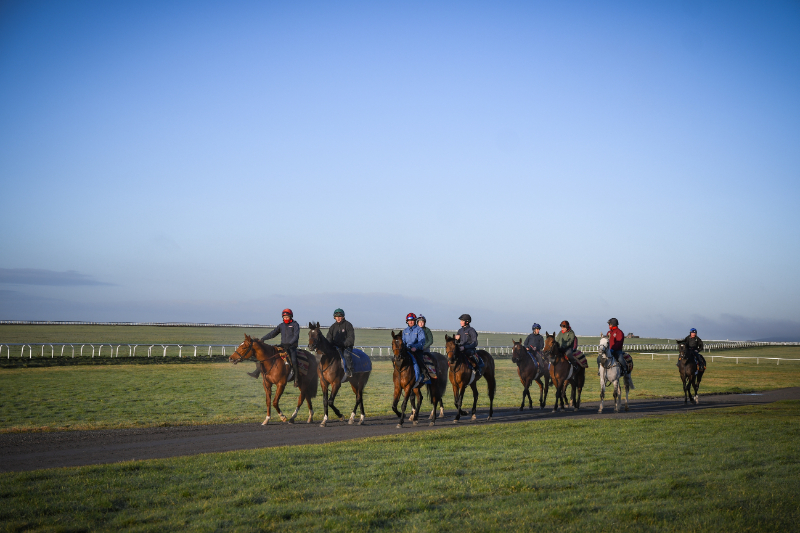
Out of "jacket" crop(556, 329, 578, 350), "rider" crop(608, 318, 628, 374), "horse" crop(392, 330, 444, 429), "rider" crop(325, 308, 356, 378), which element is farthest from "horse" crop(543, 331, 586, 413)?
"rider" crop(325, 308, 356, 378)

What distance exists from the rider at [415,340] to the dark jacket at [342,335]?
143cm

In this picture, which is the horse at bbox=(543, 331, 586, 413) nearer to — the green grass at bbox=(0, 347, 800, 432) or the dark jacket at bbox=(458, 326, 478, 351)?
the green grass at bbox=(0, 347, 800, 432)

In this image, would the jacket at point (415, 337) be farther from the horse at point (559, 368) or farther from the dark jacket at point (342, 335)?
the horse at point (559, 368)

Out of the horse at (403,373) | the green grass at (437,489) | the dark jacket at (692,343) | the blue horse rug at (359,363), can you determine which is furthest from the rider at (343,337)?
the dark jacket at (692,343)

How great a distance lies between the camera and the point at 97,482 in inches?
336

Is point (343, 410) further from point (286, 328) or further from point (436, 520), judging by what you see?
point (436, 520)

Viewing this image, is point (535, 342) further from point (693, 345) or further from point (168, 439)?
point (168, 439)

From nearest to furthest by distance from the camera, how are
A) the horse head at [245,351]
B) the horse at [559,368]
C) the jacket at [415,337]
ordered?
the horse head at [245,351] < the jacket at [415,337] < the horse at [559,368]

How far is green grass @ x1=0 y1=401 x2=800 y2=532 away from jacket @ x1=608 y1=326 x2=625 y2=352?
7508 mm

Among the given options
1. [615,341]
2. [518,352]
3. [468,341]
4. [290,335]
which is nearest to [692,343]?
[615,341]

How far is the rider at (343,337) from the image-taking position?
16281 millimetres

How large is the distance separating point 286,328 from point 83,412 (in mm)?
6873

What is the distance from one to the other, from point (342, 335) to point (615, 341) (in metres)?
9.05

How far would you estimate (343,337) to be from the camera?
53.5 ft
